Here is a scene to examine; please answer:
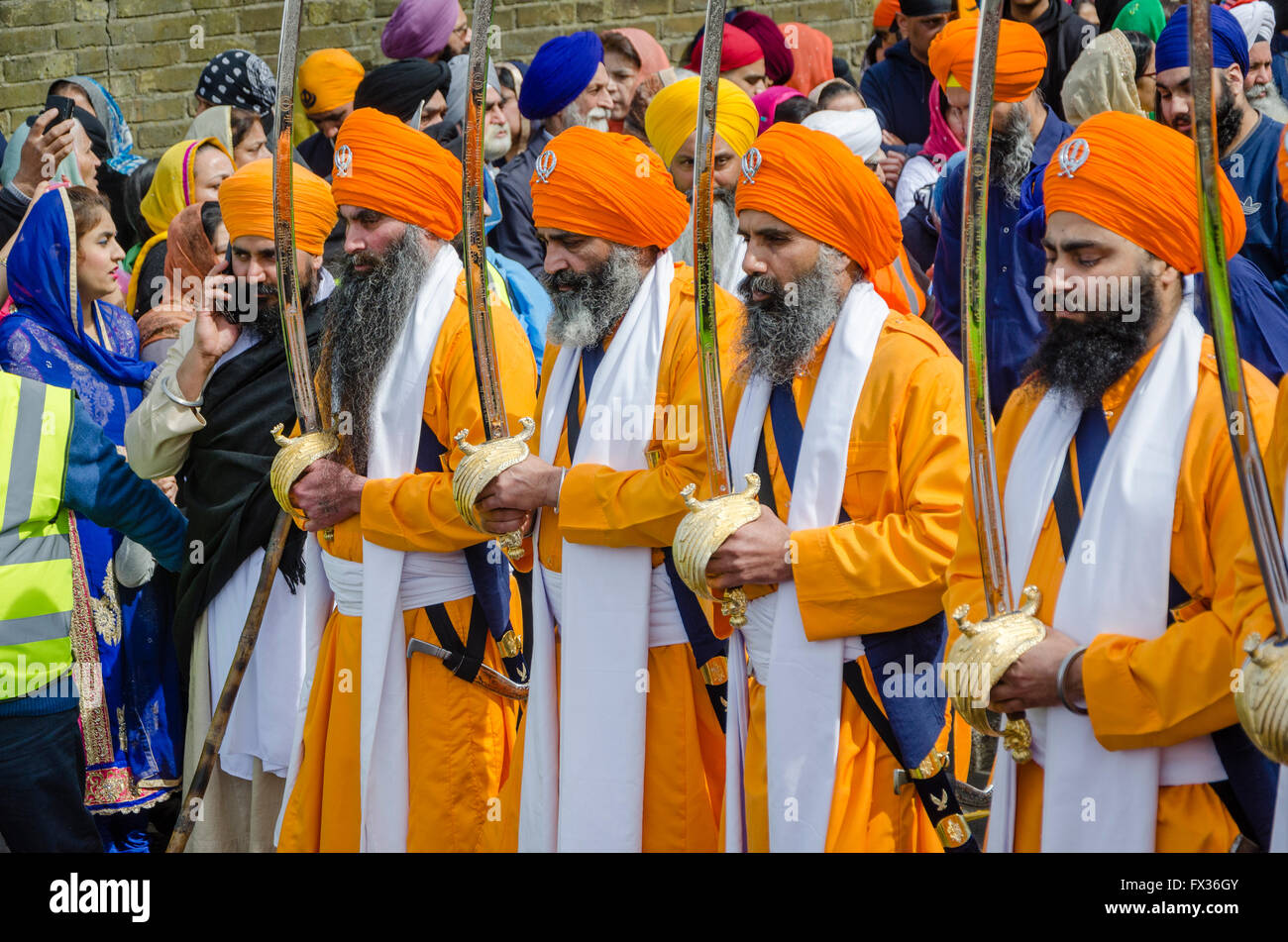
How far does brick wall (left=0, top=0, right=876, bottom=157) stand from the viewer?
11.3 meters

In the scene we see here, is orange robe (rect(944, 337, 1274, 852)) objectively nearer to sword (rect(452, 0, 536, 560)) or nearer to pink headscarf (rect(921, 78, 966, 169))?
sword (rect(452, 0, 536, 560))

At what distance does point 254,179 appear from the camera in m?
4.77

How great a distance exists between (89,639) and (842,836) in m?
2.77

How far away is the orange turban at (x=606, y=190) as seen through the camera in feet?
13.1

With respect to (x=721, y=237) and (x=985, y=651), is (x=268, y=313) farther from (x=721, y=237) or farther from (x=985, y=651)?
(x=985, y=651)

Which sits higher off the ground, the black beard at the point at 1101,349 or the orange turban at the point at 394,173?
the orange turban at the point at 394,173

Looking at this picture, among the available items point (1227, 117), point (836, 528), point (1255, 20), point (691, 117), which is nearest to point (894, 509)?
point (836, 528)

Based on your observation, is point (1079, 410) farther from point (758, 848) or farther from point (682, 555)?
point (758, 848)

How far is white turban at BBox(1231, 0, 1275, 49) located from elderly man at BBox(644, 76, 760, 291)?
1.71 m

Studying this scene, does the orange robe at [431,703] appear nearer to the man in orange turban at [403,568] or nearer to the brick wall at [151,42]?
the man in orange turban at [403,568]

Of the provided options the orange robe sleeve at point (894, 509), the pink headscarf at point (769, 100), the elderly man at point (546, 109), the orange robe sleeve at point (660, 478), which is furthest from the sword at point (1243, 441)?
the pink headscarf at point (769, 100)

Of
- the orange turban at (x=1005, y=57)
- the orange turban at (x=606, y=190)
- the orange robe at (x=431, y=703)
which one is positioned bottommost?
the orange robe at (x=431, y=703)

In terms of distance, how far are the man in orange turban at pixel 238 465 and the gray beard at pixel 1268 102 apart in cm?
303

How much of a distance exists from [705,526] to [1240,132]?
2.47 metres
